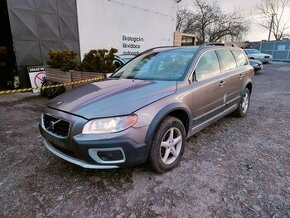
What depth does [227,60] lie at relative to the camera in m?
4.27

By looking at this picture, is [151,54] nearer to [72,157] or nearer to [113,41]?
[72,157]

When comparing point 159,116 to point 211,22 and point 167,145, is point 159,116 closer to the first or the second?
point 167,145

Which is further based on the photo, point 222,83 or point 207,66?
point 222,83

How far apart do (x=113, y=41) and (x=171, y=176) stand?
992cm

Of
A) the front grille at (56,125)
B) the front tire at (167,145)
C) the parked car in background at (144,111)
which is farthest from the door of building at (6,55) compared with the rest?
the front tire at (167,145)

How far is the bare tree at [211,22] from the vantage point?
2947cm

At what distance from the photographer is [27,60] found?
28.6ft

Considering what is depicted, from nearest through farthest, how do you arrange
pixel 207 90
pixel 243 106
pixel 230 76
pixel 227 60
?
pixel 207 90, pixel 230 76, pixel 227 60, pixel 243 106

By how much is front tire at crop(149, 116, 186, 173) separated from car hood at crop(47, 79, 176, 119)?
1.16 ft

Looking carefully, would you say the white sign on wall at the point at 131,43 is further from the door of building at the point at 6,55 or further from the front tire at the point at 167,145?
the front tire at the point at 167,145

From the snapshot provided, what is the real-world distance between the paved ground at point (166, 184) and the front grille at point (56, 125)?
1.95ft

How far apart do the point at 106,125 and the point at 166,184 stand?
99 centimetres

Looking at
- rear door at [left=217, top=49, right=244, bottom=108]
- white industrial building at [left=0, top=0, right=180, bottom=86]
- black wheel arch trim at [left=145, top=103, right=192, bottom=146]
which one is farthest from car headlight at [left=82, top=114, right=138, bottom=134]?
white industrial building at [left=0, top=0, right=180, bottom=86]

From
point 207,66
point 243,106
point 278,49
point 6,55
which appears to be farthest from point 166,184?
point 278,49
